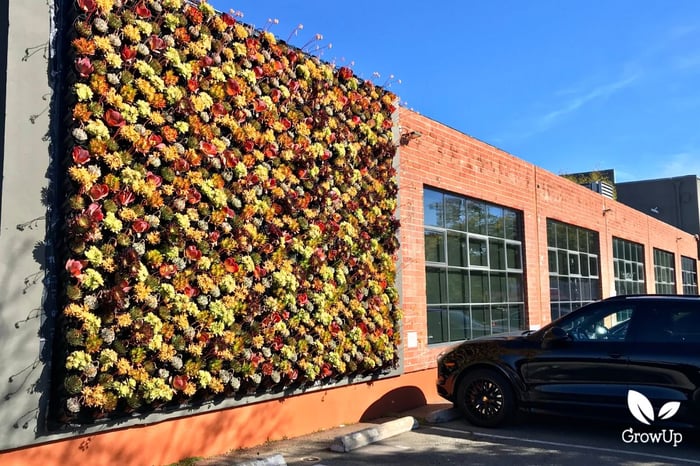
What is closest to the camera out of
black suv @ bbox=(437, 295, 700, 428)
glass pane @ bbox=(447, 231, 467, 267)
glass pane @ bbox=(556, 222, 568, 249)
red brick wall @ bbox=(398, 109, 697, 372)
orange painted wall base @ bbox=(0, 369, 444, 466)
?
orange painted wall base @ bbox=(0, 369, 444, 466)

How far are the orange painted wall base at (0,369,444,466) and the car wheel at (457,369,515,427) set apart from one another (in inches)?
50.6

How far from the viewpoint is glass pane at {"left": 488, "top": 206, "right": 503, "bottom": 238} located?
42.7 ft

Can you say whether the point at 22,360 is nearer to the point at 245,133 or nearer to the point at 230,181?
the point at 230,181

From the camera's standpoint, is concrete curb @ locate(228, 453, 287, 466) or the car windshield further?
the car windshield

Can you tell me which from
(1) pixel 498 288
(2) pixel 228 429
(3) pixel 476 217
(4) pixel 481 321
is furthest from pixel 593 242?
(2) pixel 228 429

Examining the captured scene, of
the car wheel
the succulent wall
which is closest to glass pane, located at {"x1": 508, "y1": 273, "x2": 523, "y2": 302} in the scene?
the car wheel

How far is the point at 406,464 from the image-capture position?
270 inches

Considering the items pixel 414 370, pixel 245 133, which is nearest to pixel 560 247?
pixel 414 370

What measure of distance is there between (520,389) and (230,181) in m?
4.46

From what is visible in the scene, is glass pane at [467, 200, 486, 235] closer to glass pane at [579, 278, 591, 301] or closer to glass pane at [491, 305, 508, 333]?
glass pane at [491, 305, 508, 333]

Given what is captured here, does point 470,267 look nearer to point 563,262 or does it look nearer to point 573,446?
point 573,446

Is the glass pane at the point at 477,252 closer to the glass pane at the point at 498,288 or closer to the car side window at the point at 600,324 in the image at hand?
the glass pane at the point at 498,288

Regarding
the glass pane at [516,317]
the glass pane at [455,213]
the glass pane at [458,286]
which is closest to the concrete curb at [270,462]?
the glass pane at [458,286]

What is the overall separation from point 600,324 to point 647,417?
1235 millimetres
